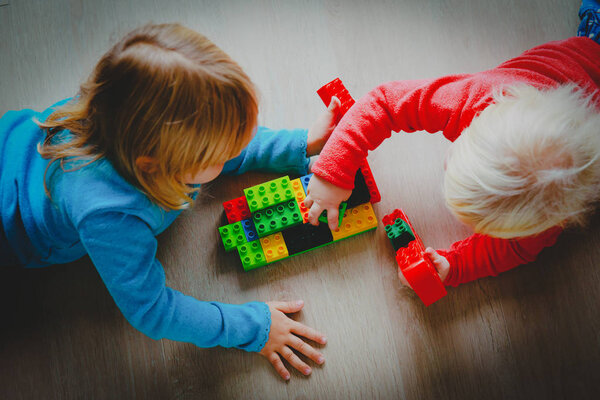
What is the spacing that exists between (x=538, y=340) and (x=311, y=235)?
532 mm

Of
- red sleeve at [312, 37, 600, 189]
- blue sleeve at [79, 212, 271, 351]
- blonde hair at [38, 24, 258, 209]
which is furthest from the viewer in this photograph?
red sleeve at [312, 37, 600, 189]

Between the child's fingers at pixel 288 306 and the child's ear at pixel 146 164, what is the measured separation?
1.30 feet

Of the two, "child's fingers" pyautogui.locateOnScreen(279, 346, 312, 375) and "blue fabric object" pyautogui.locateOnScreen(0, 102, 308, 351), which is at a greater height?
"blue fabric object" pyautogui.locateOnScreen(0, 102, 308, 351)

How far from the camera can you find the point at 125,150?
0.58 m

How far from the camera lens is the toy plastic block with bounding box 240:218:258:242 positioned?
85 cm

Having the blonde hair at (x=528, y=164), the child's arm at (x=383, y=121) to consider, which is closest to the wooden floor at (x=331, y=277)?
the child's arm at (x=383, y=121)

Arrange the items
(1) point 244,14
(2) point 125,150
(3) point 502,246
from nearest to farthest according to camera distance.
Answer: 1. (2) point 125,150
2. (3) point 502,246
3. (1) point 244,14

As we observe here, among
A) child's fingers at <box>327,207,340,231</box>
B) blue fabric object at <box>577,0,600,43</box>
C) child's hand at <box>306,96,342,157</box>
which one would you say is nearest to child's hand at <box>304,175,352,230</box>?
child's fingers at <box>327,207,340,231</box>

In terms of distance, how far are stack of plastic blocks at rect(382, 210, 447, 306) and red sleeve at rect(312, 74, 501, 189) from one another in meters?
0.14

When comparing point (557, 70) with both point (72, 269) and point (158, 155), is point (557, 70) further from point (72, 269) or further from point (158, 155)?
point (72, 269)

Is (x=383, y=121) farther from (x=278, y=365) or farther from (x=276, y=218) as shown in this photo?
(x=278, y=365)

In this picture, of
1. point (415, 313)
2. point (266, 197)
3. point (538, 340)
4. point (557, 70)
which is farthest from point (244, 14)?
point (538, 340)

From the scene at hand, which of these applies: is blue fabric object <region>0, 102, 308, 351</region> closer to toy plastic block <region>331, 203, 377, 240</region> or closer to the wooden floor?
the wooden floor

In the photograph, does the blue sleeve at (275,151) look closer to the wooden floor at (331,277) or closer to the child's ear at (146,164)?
the wooden floor at (331,277)
